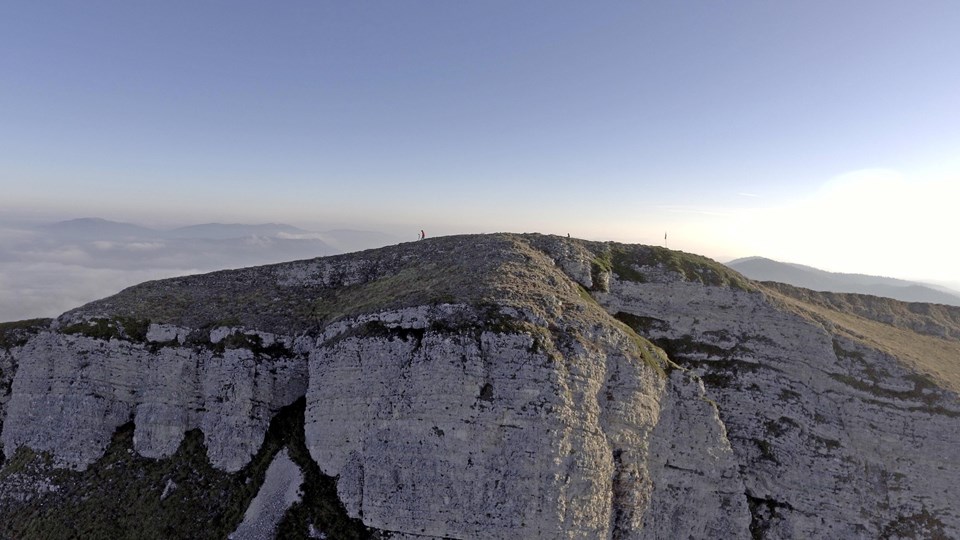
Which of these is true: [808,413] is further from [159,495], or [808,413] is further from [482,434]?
[159,495]

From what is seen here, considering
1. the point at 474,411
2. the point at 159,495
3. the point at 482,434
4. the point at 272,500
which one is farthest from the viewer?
the point at 159,495

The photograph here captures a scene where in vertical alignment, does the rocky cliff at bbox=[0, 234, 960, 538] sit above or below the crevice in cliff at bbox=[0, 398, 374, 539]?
above

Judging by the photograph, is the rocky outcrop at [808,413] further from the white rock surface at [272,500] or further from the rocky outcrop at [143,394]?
the rocky outcrop at [143,394]

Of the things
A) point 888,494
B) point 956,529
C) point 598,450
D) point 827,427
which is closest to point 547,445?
point 598,450

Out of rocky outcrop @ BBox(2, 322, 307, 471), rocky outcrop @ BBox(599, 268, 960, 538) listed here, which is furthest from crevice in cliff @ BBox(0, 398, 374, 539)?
rocky outcrop @ BBox(599, 268, 960, 538)

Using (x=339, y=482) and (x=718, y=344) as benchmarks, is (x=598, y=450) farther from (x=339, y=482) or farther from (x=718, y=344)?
(x=718, y=344)

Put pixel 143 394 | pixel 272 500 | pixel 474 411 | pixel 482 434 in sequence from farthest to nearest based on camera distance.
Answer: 1. pixel 143 394
2. pixel 272 500
3. pixel 474 411
4. pixel 482 434

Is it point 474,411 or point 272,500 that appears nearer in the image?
point 474,411

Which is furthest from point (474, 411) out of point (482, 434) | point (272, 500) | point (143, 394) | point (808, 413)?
point (808, 413)

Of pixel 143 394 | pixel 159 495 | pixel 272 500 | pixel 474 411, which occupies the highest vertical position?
pixel 474 411

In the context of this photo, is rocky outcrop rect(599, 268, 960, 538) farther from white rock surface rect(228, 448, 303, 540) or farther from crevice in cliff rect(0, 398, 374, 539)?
white rock surface rect(228, 448, 303, 540)
